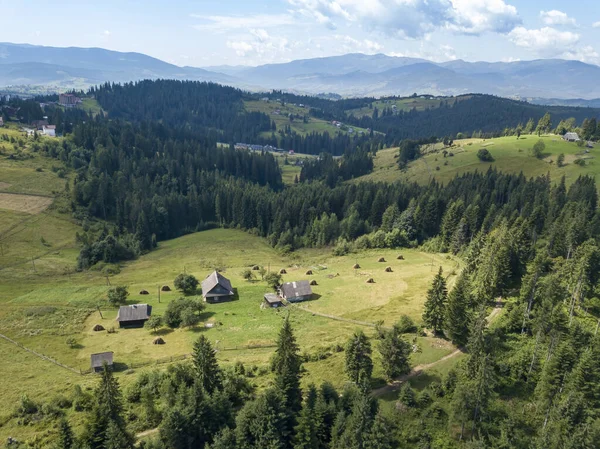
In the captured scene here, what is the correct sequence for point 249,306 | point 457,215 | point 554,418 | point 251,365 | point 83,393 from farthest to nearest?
1. point 457,215
2. point 249,306
3. point 251,365
4. point 83,393
5. point 554,418

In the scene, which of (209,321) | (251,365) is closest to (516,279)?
(251,365)

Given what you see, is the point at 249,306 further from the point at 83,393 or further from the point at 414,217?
the point at 414,217

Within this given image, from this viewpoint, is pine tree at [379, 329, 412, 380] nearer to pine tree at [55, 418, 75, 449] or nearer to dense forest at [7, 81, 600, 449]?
dense forest at [7, 81, 600, 449]

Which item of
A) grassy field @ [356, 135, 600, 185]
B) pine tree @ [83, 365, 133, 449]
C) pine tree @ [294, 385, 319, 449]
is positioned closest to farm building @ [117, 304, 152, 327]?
pine tree @ [83, 365, 133, 449]

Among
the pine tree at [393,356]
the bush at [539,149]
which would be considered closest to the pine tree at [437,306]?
the pine tree at [393,356]

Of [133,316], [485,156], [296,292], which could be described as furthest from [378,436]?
[485,156]
